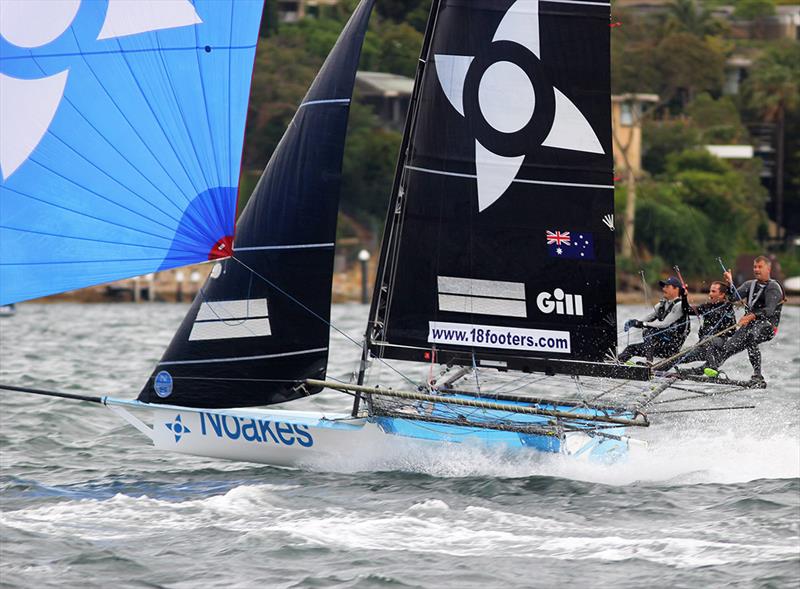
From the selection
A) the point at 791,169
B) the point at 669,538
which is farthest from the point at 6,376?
Answer: the point at 791,169

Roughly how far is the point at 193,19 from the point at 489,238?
117 inches

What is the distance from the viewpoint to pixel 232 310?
38.8 ft

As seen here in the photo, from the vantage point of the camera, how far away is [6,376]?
20.4 m

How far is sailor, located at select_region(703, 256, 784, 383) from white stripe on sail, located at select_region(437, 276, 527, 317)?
1726mm

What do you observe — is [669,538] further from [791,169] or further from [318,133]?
[791,169]

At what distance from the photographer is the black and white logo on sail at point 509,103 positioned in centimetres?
1159

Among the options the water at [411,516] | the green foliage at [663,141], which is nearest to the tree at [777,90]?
the green foliage at [663,141]

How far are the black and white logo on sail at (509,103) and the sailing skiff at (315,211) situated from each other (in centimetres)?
2

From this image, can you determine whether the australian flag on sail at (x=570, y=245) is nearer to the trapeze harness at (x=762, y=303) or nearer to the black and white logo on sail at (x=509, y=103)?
the black and white logo on sail at (x=509, y=103)

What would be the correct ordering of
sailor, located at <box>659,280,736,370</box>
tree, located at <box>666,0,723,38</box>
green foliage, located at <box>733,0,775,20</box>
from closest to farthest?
1. sailor, located at <box>659,280,736,370</box>
2. tree, located at <box>666,0,723,38</box>
3. green foliage, located at <box>733,0,775,20</box>

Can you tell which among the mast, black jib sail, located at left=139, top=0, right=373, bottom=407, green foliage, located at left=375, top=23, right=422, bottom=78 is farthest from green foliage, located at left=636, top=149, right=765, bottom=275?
black jib sail, located at left=139, top=0, right=373, bottom=407

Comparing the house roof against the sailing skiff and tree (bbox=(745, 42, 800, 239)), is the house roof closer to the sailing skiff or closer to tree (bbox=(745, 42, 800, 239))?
tree (bbox=(745, 42, 800, 239))

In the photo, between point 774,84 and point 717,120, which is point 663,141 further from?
point 774,84

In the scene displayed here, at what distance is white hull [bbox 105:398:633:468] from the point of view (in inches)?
469
